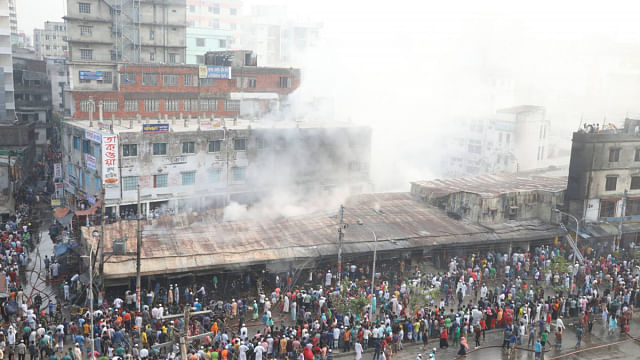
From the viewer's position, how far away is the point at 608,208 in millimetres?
36344

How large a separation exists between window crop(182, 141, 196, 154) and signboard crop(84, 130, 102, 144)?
5449 mm

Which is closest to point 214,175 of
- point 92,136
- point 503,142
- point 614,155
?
point 92,136

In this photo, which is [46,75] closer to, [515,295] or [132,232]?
[132,232]

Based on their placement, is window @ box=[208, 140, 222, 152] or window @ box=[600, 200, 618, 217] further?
window @ box=[208, 140, 222, 152]

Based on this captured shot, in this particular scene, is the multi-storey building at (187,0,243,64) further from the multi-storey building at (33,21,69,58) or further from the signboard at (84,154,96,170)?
the signboard at (84,154,96,170)

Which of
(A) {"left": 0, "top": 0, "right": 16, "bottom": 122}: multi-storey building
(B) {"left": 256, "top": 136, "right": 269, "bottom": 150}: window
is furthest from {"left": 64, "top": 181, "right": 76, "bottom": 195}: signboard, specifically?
(A) {"left": 0, "top": 0, "right": 16, "bottom": 122}: multi-storey building

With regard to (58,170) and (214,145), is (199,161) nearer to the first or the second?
(214,145)

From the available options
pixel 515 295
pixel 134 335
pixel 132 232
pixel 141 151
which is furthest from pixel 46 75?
pixel 515 295

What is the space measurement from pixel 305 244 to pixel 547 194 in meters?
16.9

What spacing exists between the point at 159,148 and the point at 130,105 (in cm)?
1396

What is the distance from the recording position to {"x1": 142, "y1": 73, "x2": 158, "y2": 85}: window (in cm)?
5219

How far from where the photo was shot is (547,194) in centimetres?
3672

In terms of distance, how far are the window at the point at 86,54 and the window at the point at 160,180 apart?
22.0 metres

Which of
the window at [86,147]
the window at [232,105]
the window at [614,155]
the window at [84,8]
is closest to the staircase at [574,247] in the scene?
the window at [614,155]
